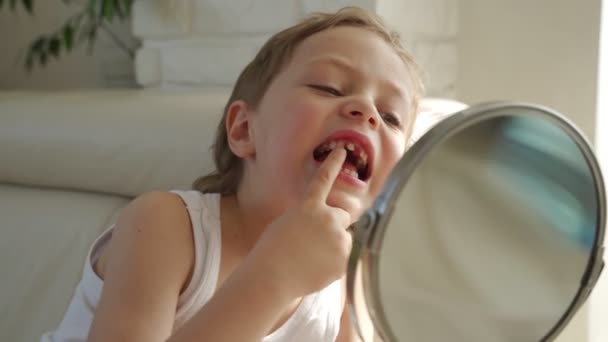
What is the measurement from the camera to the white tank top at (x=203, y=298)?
0.75 meters

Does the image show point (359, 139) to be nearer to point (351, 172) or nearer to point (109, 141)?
point (351, 172)

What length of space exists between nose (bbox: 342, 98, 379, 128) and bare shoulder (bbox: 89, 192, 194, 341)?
0.22 m

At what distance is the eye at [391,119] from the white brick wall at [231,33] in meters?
0.43

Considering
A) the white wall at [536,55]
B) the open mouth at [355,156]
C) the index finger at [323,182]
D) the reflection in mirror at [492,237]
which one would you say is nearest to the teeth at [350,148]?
the open mouth at [355,156]

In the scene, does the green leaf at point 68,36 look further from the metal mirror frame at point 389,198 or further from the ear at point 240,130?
the metal mirror frame at point 389,198

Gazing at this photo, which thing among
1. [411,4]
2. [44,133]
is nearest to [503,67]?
[411,4]

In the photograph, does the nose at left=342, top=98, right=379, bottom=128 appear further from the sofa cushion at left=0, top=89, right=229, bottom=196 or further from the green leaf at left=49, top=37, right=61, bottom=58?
the green leaf at left=49, top=37, right=61, bottom=58

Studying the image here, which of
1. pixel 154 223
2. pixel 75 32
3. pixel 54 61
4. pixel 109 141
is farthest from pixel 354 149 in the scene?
pixel 54 61

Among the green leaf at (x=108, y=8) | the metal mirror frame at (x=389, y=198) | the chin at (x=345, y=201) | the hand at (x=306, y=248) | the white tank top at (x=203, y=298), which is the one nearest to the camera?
the metal mirror frame at (x=389, y=198)

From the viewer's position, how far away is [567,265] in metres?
0.50

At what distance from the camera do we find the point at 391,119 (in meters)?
0.77

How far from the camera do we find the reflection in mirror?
1.44ft

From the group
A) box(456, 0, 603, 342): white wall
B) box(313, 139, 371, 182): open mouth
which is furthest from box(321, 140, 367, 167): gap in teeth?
box(456, 0, 603, 342): white wall

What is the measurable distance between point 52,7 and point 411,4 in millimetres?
940
